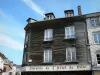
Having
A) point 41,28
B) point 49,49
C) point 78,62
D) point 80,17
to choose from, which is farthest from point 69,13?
point 78,62

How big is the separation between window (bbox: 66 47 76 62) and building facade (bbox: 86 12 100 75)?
230 centimetres

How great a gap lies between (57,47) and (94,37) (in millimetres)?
5308

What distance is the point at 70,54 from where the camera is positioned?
1802 cm

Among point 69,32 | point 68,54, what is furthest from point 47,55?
point 69,32

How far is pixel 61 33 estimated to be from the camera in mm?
19656

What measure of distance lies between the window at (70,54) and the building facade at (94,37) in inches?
90.5

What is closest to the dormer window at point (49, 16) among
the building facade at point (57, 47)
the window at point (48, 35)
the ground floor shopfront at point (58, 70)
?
the building facade at point (57, 47)

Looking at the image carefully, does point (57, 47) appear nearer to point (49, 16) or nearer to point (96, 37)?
point (96, 37)

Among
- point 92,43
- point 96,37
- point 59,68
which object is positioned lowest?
point 59,68

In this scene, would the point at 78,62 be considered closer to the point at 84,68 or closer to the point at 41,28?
the point at 84,68

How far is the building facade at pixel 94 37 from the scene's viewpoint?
54.7ft

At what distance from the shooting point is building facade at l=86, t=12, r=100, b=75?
16.7 meters

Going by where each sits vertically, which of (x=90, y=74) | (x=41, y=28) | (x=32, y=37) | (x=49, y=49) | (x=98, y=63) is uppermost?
(x=41, y=28)

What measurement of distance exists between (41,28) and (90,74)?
9.98 m
